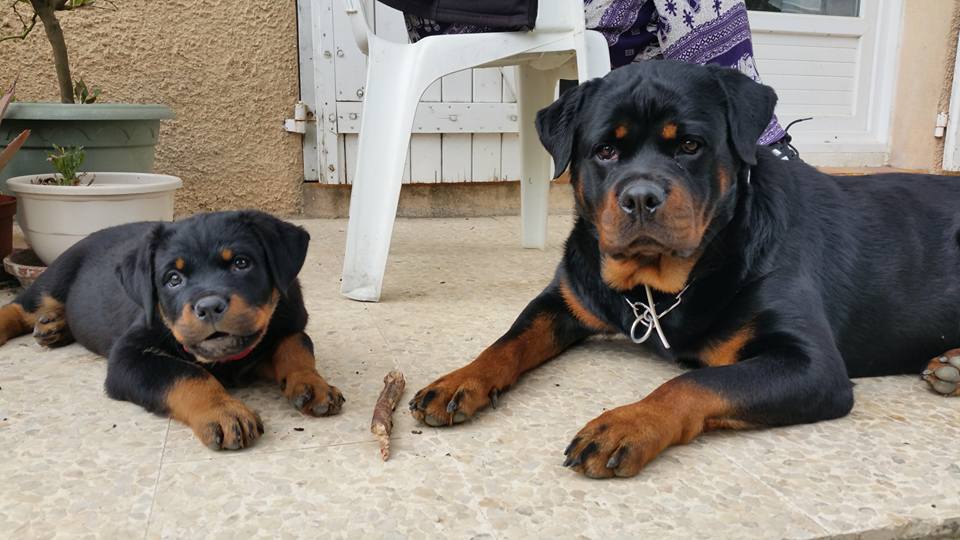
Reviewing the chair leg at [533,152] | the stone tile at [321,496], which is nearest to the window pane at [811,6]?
the chair leg at [533,152]

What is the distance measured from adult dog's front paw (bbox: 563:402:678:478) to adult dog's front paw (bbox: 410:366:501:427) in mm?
298

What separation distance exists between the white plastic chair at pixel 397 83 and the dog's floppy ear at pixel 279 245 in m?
0.90

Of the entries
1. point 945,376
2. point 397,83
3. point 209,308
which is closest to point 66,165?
point 397,83

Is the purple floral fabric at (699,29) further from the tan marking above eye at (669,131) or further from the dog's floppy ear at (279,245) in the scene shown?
the dog's floppy ear at (279,245)

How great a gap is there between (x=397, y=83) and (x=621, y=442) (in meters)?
1.88

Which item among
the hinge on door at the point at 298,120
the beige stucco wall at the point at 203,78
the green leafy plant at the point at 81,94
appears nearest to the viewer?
the green leafy plant at the point at 81,94

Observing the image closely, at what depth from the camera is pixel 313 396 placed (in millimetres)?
1909

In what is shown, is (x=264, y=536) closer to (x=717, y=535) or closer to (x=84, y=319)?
(x=717, y=535)

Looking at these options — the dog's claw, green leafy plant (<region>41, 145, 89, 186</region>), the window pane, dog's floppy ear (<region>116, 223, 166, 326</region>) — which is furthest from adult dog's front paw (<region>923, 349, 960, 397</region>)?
the window pane

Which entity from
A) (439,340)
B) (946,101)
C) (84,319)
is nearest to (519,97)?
(439,340)

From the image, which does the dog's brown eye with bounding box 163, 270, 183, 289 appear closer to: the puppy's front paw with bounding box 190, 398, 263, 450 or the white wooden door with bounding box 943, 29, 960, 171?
the puppy's front paw with bounding box 190, 398, 263, 450

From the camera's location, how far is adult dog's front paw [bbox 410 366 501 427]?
183 cm

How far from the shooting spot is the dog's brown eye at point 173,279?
2.00 meters

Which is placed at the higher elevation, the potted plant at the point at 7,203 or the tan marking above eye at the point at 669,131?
the tan marking above eye at the point at 669,131
